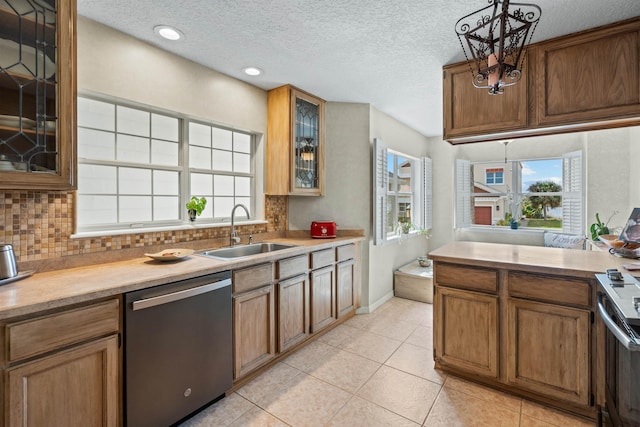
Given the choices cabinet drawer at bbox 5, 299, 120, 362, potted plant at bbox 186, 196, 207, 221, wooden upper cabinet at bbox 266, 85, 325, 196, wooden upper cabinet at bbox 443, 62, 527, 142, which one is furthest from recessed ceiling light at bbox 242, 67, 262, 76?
cabinet drawer at bbox 5, 299, 120, 362

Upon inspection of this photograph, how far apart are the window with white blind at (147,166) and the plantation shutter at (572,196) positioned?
4.49 meters

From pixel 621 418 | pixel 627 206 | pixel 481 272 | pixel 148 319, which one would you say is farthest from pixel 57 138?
pixel 627 206

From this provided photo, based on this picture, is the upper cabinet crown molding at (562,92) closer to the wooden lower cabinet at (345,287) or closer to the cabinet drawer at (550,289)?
the cabinet drawer at (550,289)

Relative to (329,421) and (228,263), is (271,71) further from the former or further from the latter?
(329,421)


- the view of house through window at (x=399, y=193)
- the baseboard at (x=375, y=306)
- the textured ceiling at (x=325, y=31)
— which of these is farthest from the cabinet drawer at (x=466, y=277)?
the view of house through window at (x=399, y=193)

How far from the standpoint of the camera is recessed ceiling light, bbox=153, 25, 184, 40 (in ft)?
6.95

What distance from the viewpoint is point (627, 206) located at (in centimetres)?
373

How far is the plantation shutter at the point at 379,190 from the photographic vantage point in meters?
3.71

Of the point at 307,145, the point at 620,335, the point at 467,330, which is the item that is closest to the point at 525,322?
the point at 467,330

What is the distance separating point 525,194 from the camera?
4.89m

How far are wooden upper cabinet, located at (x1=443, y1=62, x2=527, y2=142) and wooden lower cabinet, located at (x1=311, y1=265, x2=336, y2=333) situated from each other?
1710mm

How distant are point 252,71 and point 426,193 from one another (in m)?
3.61

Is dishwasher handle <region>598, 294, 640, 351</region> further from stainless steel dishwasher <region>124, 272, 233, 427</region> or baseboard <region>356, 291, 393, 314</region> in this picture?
baseboard <region>356, 291, 393, 314</region>

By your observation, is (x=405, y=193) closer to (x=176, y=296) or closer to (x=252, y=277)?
(x=252, y=277)
